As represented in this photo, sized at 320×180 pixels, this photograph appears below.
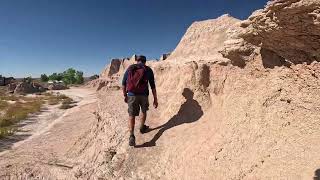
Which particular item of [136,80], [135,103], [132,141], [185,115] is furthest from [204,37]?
[132,141]

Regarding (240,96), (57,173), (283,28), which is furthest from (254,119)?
(57,173)

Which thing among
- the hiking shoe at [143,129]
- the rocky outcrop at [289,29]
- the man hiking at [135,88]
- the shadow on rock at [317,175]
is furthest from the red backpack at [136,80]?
the shadow on rock at [317,175]

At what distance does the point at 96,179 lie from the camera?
6.95m

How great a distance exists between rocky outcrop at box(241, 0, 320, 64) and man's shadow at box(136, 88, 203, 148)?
2.54 metres

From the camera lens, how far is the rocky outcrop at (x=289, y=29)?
155 inches

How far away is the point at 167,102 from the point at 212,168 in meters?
3.99

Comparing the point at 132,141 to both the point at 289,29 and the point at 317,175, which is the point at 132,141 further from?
the point at 289,29

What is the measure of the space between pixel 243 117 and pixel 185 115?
2342 mm

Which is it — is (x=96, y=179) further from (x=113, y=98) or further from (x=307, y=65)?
(x=113, y=98)

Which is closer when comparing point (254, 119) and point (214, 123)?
point (254, 119)

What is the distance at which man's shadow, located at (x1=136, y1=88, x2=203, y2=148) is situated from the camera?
7.64 m

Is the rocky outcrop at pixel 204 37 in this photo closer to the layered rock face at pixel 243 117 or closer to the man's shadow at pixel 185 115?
the layered rock face at pixel 243 117

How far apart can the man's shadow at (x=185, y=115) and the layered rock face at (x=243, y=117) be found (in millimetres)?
30

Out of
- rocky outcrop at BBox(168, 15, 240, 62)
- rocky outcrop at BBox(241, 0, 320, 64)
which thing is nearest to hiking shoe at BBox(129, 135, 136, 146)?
rocky outcrop at BBox(241, 0, 320, 64)
